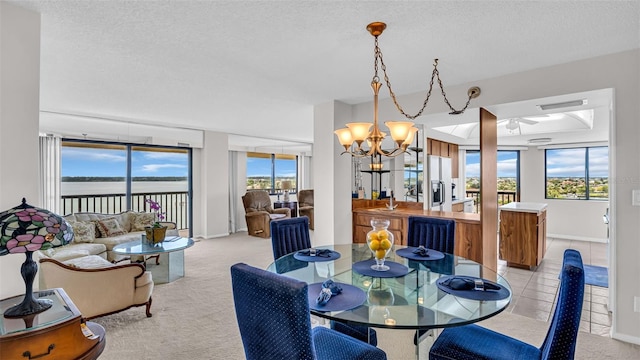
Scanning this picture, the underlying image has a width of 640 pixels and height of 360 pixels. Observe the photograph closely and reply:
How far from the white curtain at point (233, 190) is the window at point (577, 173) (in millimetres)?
7328

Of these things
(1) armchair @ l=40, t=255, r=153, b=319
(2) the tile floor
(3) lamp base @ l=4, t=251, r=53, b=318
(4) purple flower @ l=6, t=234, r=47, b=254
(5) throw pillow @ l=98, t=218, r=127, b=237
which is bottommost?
(2) the tile floor

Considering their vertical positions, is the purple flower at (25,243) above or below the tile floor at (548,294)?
above

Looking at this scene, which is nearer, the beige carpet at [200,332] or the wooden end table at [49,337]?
the wooden end table at [49,337]

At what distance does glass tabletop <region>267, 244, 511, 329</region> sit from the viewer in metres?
1.49

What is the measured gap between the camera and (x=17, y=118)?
5.90 feet

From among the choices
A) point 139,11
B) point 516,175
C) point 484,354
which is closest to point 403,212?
point 484,354

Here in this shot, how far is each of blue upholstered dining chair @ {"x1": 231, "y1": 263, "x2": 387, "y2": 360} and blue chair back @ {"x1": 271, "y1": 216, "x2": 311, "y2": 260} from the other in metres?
1.47

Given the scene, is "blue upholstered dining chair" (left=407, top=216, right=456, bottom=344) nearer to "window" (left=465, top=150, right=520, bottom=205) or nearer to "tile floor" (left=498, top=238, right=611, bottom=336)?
"tile floor" (left=498, top=238, right=611, bottom=336)

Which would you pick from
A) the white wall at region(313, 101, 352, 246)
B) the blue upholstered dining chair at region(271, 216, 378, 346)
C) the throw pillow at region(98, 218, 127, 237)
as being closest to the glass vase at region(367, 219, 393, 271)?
the blue upholstered dining chair at region(271, 216, 378, 346)

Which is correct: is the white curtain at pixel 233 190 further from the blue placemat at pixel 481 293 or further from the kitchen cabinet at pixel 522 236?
the blue placemat at pixel 481 293

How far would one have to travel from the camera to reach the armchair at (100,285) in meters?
2.63

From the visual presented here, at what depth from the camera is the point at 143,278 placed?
9.98 feet

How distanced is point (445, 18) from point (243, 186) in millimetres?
6823

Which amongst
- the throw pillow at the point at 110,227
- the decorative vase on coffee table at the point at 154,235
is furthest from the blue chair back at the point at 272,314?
the throw pillow at the point at 110,227
